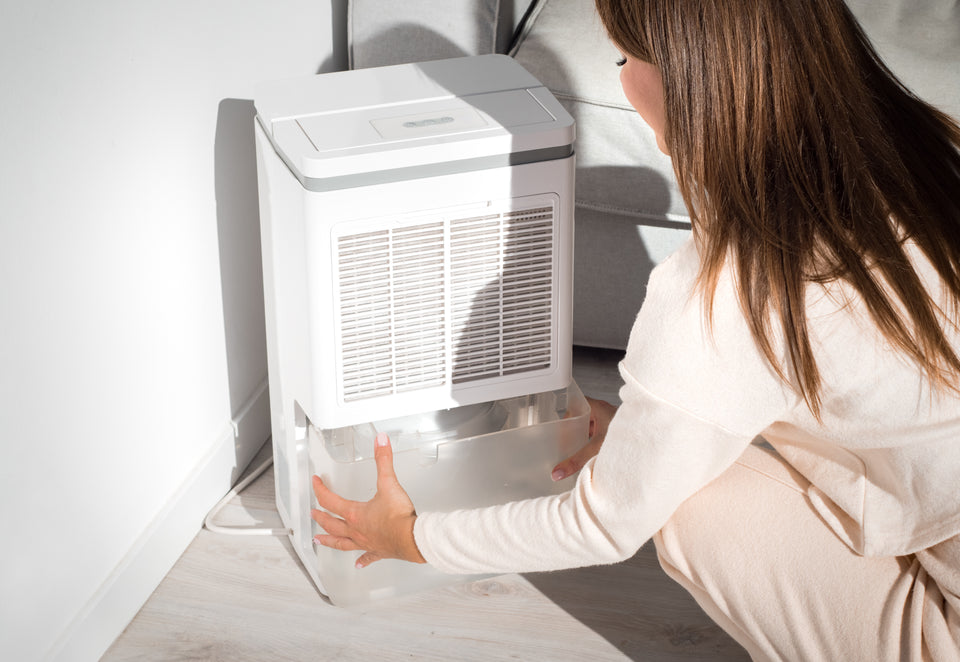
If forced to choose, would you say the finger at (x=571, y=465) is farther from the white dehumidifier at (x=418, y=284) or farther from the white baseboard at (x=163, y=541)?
the white baseboard at (x=163, y=541)

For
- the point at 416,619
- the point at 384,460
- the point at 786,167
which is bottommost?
the point at 416,619

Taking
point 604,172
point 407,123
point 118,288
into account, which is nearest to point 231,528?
point 118,288

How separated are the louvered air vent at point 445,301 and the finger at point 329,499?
11cm

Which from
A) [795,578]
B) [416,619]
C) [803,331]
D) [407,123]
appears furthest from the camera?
[416,619]

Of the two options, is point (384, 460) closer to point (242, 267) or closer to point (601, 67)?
point (242, 267)

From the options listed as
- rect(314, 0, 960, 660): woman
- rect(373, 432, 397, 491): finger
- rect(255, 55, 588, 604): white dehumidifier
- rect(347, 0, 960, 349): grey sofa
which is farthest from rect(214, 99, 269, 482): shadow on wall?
rect(314, 0, 960, 660): woman

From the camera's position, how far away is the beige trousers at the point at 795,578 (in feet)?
2.96

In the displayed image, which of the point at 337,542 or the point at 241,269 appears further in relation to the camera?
the point at 241,269

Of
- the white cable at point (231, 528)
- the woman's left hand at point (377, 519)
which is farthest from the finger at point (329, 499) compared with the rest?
the white cable at point (231, 528)

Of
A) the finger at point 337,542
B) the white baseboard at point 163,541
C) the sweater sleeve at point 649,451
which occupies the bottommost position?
the white baseboard at point 163,541

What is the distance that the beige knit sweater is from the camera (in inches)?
32.6

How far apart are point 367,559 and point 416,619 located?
5.3 inches

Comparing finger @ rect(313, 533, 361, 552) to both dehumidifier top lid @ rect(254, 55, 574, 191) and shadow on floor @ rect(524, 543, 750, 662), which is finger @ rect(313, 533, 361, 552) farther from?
dehumidifier top lid @ rect(254, 55, 574, 191)

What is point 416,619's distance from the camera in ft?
4.07
